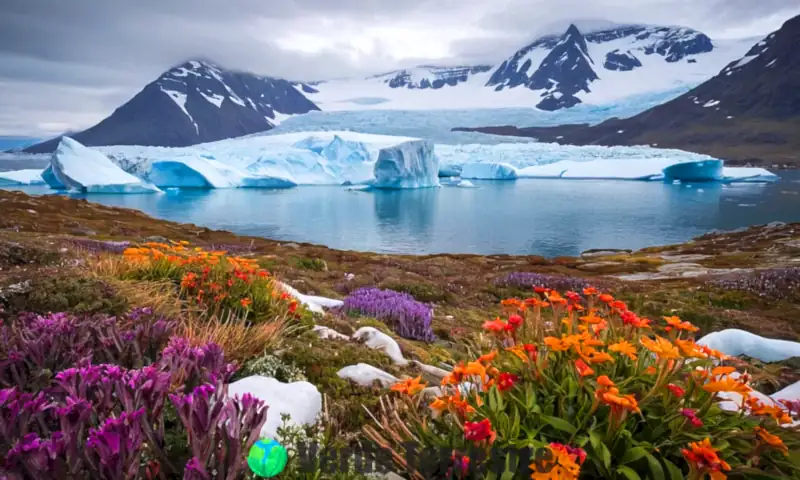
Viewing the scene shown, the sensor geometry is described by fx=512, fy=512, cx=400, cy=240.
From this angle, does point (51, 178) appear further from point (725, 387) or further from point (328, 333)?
point (725, 387)

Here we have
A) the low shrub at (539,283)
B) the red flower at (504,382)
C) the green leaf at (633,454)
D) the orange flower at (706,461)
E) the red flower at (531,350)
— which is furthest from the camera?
the low shrub at (539,283)

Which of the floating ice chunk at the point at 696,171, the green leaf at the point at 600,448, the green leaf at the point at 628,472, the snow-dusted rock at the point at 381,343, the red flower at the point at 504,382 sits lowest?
the floating ice chunk at the point at 696,171

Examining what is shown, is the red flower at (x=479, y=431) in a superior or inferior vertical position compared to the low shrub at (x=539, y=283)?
superior

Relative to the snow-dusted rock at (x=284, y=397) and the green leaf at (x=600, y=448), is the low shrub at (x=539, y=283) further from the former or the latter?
the green leaf at (x=600, y=448)

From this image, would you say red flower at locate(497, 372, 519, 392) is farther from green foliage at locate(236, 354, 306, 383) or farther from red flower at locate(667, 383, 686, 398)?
green foliage at locate(236, 354, 306, 383)

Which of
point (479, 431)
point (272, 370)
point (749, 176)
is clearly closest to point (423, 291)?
point (272, 370)

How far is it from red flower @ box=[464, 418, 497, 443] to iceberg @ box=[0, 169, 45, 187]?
102825mm

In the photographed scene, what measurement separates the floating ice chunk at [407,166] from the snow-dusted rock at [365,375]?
77365mm

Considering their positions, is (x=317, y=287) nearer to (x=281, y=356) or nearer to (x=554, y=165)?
(x=281, y=356)

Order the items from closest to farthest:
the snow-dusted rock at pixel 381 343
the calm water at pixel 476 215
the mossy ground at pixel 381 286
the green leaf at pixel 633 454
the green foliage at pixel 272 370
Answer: the green leaf at pixel 633 454, the green foliage at pixel 272 370, the mossy ground at pixel 381 286, the snow-dusted rock at pixel 381 343, the calm water at pixel 476 215

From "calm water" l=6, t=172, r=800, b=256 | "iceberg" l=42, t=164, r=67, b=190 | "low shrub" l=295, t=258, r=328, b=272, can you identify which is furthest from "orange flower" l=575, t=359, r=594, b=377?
"iceberg" l=42, t=164, r=67, b=190

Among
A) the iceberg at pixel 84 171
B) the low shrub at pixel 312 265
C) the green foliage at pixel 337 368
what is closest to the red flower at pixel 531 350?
the green foliage at pixel 337 368

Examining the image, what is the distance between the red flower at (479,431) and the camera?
2.19 m

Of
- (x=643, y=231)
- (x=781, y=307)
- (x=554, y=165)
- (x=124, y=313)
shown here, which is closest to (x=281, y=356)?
(x=124, y=313)
